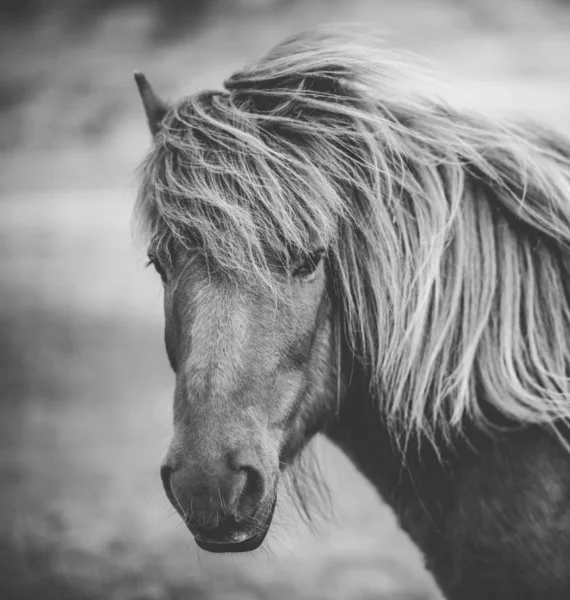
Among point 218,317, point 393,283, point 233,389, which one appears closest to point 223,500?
point 233,389

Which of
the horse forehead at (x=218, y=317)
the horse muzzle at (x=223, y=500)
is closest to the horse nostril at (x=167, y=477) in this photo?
the horse muzzle at (x=223, y=500)

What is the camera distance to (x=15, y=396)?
800 cm

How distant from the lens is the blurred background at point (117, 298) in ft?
13.1

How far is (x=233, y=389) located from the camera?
129 cm

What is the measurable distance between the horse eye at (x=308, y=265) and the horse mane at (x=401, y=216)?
0.03 metres

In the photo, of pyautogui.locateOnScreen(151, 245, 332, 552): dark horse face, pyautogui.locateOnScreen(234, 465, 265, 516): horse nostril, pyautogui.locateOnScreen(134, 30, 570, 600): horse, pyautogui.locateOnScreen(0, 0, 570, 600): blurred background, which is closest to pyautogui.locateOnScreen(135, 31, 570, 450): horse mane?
pyautogui.locateOnScreen(134, 30, 570, 600): horse

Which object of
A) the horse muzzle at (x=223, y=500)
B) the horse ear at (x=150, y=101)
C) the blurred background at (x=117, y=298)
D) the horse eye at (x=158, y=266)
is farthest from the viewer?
the blurred background at (x=117, y=298)

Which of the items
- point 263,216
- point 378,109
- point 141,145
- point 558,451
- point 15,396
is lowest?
point 15,396

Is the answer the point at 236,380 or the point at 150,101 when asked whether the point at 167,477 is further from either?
the point at 150,101

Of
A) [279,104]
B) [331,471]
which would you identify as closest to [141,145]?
[331,471]

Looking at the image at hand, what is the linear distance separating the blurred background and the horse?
0.96ft

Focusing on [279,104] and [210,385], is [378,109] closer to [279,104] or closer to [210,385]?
[279,104]

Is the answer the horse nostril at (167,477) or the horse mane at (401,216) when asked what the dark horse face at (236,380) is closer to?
the horse nostril at (167,477)

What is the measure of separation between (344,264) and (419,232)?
244 mm
